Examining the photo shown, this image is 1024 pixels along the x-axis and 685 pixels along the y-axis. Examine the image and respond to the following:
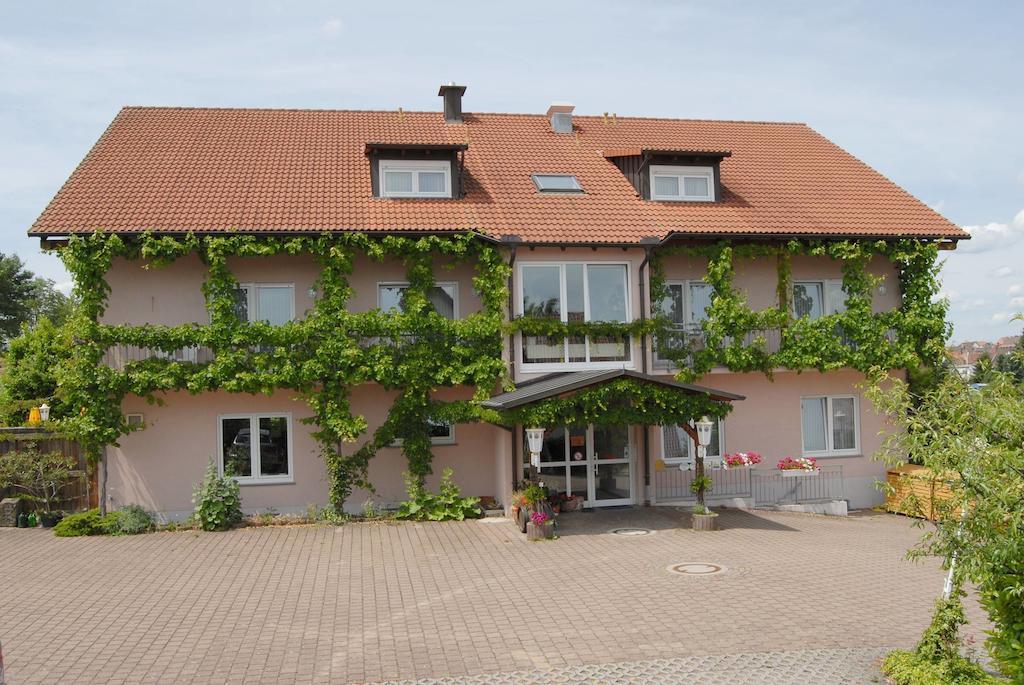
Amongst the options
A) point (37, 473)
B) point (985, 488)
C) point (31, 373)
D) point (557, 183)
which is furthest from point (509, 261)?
point (31, 373)

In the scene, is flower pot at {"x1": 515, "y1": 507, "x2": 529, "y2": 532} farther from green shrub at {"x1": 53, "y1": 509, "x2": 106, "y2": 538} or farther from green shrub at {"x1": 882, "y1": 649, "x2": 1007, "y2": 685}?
green shrub at {"x1": 882, "y1": 649, "x2": 1007, "y2": 685}

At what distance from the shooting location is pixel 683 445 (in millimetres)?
20594

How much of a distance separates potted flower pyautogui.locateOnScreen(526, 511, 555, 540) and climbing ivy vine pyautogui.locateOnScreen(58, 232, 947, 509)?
68.3 inches

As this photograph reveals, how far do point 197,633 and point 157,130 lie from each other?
50.0ft

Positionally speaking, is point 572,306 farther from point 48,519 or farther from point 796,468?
point 48,519

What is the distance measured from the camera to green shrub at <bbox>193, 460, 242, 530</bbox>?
1748 cm

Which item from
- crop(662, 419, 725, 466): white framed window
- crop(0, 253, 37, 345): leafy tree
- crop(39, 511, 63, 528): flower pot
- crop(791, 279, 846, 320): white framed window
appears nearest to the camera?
crop(39, 511, 63, 528): flower pot

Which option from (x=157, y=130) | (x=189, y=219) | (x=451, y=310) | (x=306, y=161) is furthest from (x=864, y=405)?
(x=157, y=130)

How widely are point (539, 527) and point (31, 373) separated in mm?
15600

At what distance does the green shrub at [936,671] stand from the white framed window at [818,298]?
43.6ft

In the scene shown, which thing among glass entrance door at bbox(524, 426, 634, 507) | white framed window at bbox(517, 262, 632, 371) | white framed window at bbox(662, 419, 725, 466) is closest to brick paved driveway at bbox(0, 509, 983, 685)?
glass entrance door at bbox(524, 426, 634, 507)

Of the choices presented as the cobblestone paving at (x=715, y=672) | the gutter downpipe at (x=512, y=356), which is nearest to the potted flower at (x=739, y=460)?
the gutter downpipe at (x=512, y=356)

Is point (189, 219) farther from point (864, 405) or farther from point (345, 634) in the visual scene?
point (864, 405)

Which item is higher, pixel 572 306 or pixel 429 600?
pixel 572 306
